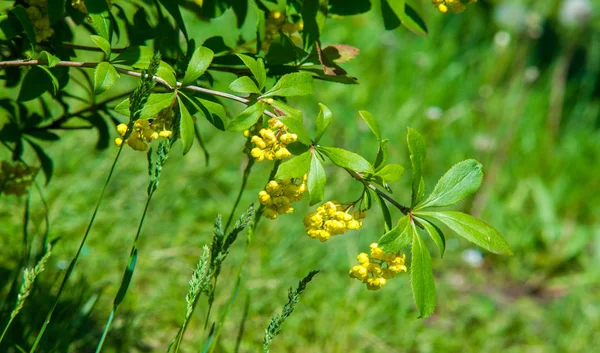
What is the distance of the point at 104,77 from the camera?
1190 mm

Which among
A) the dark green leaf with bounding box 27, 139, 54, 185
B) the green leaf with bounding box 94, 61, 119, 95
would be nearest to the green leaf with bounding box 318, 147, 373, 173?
the green leaf with bounding box 94, 61, 119, 95

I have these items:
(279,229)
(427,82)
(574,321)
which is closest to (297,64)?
(279,229)

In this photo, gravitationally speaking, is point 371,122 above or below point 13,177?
above

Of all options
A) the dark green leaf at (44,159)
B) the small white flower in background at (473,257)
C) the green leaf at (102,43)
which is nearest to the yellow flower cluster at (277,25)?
the green leaf at (102,43)

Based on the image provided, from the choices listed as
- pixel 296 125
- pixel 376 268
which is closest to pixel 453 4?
pixel 296 125

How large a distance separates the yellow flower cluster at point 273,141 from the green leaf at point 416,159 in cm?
20

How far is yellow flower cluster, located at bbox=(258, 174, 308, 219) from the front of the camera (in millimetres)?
1222

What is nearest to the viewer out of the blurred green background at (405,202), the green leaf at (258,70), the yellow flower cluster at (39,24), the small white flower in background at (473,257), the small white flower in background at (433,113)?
the green leaf at (258,70)

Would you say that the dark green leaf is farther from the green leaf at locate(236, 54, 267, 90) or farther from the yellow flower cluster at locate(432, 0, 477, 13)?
the yellow flower cluster at locate(432, 0, 477, 13)

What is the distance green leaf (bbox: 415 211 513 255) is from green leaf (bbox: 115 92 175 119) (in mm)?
462

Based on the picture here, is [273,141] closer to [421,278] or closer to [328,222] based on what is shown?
[328,222]

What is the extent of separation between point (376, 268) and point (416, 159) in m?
0.20

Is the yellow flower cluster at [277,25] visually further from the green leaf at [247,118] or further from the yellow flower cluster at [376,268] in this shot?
the yellow flower cluster at [376,268]

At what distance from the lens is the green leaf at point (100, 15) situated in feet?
4.15
